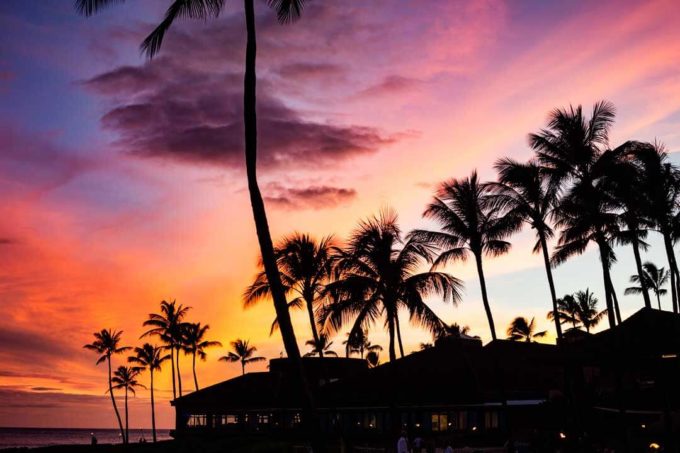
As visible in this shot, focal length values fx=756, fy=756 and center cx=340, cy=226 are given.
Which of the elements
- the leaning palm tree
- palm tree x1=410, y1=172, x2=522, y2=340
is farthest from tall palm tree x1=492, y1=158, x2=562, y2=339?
the leaning palm tree

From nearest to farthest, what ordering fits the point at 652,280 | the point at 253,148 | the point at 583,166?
the point at 253,148 → the point at 583,166 → the point at 652,280

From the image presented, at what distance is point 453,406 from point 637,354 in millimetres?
25112

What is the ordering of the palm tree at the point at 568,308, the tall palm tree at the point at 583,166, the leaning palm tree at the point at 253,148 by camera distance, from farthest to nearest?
1. the palm tree at the point at 568,308
2. the tall palm tree at the point at 583,166
3. the leaning palm tree at the point at 253,148

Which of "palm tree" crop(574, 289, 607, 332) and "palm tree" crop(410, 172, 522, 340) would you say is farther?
"palm tree" crop(574, 289, 607, 332)

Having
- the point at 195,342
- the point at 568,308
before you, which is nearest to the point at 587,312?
the point at 568,308

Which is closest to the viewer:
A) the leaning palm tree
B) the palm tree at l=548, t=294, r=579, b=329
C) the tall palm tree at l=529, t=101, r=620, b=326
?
the leaning palm tree

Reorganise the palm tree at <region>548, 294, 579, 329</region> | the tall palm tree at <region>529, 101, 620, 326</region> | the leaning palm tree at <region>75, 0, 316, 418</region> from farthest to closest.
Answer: the palm tree at <region>548, 294, 579, 329</region>, the tall palm tree at <region>529, 101, 620, 326</region>, the leaning palm tree at <region>75, 0, 316, 418</region>

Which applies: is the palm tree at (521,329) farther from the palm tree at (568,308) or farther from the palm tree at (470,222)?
the palm tree at (470,222)

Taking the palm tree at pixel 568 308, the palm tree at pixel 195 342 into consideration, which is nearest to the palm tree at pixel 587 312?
the palm tree at pixel 568 308

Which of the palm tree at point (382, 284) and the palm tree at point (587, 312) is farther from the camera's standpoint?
the palm tree at point (587, 312)

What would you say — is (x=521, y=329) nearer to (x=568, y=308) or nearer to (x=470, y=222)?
(x=568, y=308)

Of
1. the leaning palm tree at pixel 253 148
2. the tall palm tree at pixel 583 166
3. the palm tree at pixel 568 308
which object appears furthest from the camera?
the palm tree at pixel 568 308

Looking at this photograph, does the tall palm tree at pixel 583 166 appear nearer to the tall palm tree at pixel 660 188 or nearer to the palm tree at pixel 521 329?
the tall palm tree at pixel 660 188

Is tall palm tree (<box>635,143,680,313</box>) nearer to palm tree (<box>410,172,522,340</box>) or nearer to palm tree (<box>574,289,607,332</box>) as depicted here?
palm tree (<box>410,172,522,340</box>)
